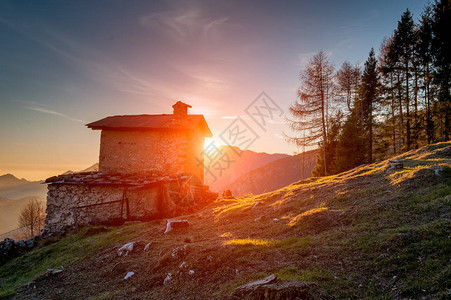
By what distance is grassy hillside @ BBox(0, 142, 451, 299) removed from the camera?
3.86m

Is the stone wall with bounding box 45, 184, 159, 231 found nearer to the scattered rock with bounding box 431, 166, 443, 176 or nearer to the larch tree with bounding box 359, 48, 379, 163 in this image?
the scattered rock with bounding box 431, 166, 443, 176

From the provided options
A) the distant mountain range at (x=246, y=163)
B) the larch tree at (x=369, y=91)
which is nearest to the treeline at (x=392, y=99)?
the larch tree at (x=369, y=91)

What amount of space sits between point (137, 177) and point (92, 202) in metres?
3.25

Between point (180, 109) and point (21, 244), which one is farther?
point (180, 109)

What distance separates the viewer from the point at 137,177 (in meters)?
16.2

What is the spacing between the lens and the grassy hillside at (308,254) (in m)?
3.86

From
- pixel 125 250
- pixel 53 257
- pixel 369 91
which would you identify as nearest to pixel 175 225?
pixel 125 250

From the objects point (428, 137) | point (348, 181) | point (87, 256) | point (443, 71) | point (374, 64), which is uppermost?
point (374, 64)

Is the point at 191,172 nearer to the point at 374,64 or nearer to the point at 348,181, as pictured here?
the point at 348,181

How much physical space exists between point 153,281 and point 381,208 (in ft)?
22.0

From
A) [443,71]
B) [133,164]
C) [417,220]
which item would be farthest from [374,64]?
[133,164]

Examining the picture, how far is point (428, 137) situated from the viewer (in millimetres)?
21766

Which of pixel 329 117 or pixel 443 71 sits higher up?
pixel 443 71

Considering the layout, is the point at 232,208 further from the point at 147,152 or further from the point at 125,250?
the point at 147,152
